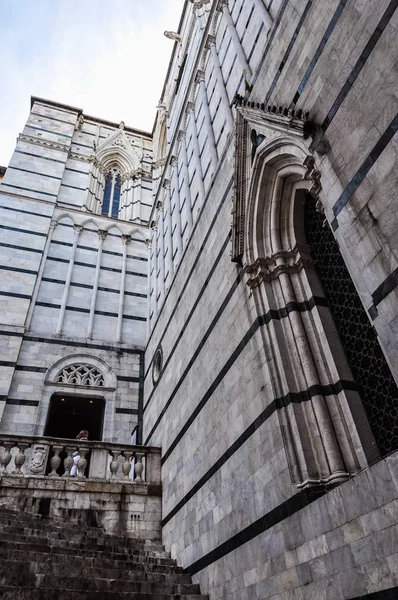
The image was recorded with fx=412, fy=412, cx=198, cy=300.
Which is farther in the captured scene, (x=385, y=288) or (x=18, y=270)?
(x=18, y=270)

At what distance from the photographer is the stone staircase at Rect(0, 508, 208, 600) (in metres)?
4.26

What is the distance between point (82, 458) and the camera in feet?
24.5

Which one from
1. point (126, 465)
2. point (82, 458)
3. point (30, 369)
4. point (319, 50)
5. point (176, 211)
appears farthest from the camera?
point (176, 211)

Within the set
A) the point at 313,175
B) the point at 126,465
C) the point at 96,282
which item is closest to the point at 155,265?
the point at 96,282

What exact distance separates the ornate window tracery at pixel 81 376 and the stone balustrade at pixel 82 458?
2.52 meters

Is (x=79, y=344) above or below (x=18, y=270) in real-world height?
below

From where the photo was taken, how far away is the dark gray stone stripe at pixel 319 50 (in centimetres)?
423

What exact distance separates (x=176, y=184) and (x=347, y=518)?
10.1 meters

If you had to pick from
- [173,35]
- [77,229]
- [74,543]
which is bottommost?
[74,543]

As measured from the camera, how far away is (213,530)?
206 inches

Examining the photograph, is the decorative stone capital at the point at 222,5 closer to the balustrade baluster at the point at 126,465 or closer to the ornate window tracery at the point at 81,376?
the ornate window tracery at the point at 81,376

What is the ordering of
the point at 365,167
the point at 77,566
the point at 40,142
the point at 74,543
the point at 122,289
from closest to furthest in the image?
1. the point at 365,167
2. the point at 77,566
3. the point at 74,543
4. the point at 122,289
5. the point at 40,142

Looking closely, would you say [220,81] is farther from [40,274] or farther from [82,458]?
[82,458]

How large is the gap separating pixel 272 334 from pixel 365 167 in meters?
2.10
